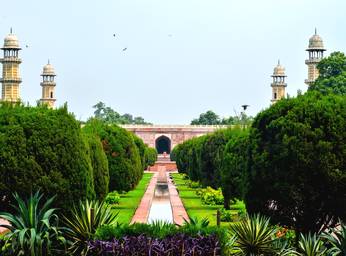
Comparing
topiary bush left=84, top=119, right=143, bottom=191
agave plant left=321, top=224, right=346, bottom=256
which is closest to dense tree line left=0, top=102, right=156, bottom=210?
agave plant left=321, top=224, right=346, bottom=256

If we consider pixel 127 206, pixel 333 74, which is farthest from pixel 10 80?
pixel 127 206

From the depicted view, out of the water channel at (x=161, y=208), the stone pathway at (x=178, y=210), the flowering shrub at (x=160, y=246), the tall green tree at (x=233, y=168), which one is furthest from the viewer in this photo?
the water channel at (x=161, y=208)

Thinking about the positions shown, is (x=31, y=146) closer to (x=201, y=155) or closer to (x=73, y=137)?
(x=73, y=137)

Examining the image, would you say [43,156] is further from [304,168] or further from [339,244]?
[339,244]

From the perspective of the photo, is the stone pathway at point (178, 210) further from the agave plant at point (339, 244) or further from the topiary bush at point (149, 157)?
the topiary bush at point (149, 157)

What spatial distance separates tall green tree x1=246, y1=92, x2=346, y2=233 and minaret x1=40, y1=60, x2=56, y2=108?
81.5 m

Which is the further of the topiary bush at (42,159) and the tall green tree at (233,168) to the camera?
the tall green tree at (233,168)

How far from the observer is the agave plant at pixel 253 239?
1145 centimetres

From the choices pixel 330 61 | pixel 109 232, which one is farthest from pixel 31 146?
pixel 330 61

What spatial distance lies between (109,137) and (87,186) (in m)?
13.6

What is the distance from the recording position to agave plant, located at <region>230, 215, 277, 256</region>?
37.6ft

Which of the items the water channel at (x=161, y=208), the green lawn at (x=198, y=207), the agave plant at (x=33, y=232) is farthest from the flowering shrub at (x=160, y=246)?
the green lawn at (x=198, y=207)

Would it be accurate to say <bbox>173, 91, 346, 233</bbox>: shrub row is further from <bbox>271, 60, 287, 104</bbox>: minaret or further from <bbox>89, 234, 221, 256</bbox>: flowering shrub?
<bbox>271, 60, 287, 104</bbox>: minaret

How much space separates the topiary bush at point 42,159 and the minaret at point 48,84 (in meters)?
81.0
